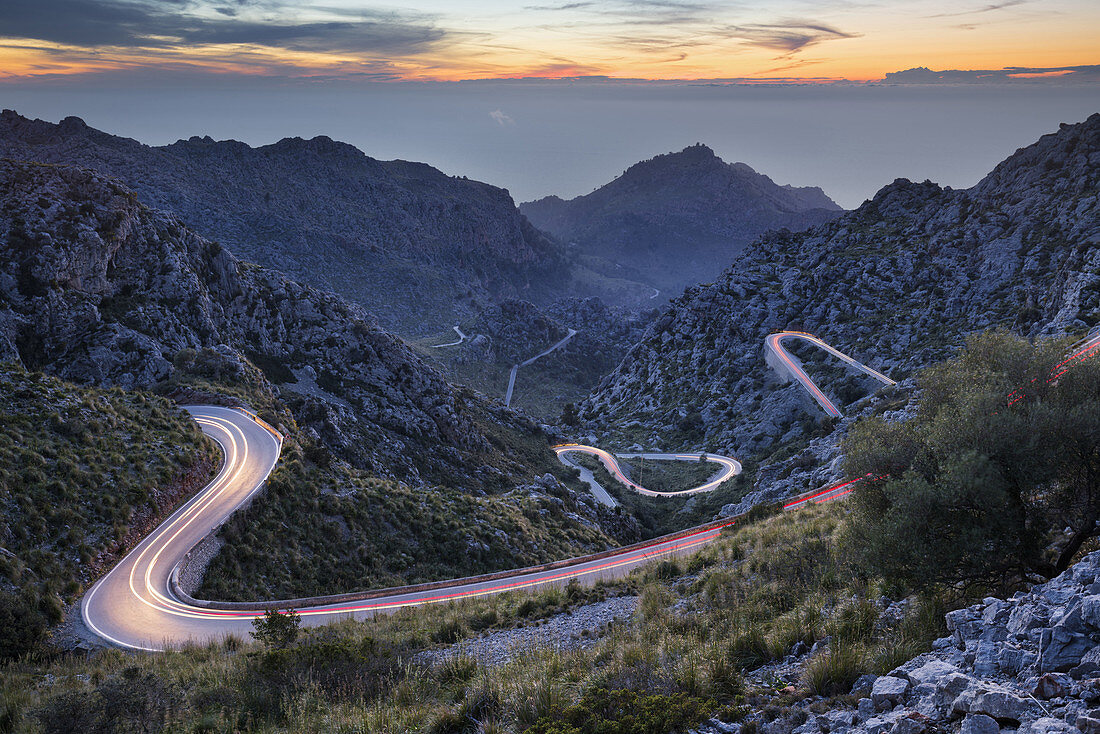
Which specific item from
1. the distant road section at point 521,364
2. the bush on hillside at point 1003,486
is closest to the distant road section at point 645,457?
the distant road section at point 521,364

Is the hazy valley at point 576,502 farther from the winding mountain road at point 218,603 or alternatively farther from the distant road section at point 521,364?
the distant road section at point 521,364

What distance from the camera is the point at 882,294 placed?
7419 cm

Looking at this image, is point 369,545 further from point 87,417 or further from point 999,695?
point 999,695

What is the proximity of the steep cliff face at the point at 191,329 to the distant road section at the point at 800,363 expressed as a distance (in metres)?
32.7

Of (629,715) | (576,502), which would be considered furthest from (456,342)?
(629,715)

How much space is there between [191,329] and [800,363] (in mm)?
60925

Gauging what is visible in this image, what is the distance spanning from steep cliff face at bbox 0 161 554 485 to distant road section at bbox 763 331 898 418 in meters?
32.7

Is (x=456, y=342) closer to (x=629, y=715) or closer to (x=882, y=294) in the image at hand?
(x=882, y=294)

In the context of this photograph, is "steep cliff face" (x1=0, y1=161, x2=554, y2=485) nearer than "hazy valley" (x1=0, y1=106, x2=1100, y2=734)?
No

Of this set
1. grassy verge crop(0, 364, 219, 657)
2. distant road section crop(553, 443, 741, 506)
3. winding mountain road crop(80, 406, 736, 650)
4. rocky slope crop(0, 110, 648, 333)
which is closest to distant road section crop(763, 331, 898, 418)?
distant road section crop(553, 443, 741, 506)

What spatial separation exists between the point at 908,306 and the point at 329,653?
75.1 metres

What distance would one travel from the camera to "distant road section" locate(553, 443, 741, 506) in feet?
186

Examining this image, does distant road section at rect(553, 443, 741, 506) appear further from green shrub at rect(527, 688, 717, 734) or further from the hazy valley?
green shrub at rect(527, 688, 717, 734)

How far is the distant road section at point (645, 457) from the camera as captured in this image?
2229 inches
